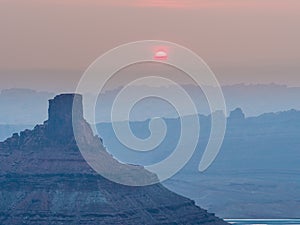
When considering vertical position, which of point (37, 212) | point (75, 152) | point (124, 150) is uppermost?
point (124, 150)

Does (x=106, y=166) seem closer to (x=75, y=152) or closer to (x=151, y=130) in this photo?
(x=75, y=152)

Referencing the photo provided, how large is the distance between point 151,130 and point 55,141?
2088 inches

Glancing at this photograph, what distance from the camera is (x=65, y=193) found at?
115m

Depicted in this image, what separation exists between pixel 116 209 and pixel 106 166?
901 cm

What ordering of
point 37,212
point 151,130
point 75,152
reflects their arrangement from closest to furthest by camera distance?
1. point 37,212
2. point 75,152
3. point 151,130

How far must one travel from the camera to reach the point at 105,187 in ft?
379

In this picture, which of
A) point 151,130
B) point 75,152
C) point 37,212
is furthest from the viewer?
point 151,130

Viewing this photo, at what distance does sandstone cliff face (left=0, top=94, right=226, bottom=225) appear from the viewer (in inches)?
4449

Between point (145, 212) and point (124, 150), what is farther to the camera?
point (124, 150)

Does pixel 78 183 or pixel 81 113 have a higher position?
pixel 81 113

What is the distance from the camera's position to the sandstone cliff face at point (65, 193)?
113 m

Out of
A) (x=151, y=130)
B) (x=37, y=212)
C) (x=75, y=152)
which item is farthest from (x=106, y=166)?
(x=151, y=130)

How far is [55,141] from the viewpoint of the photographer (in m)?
122

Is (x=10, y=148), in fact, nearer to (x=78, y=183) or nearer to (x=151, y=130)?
(x=78, y=183)
